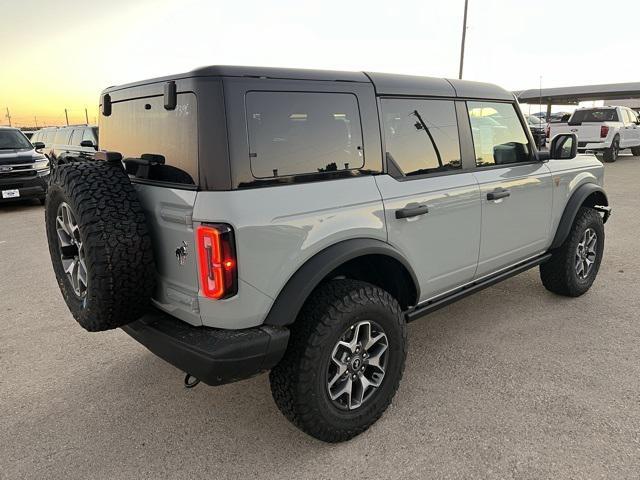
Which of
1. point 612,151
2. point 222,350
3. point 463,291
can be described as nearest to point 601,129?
point 612,151

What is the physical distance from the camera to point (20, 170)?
Answer: 9.72 m

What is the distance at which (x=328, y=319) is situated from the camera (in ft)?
7.59

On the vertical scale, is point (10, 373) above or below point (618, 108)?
below

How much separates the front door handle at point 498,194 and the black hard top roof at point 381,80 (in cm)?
69

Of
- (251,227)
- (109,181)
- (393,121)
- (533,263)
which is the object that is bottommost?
(533,263)

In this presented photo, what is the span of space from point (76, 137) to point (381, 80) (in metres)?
12.8

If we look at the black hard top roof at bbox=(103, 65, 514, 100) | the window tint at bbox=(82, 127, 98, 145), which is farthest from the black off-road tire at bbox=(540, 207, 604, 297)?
the window tint at bbox=(82, 127, 98, 145)

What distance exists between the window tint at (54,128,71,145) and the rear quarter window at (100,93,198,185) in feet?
41.4

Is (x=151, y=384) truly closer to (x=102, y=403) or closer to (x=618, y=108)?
(x=102, y=403)

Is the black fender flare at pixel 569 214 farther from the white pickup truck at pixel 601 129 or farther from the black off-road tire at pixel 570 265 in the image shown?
the white pickup truck at pixel 601 129

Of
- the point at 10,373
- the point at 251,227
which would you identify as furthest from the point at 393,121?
the point at 10,373

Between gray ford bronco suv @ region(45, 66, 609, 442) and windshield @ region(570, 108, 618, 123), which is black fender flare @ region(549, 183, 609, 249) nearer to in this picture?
gray ford bronco suv @ region(45, 66, 609, 442)

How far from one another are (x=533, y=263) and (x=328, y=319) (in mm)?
2292

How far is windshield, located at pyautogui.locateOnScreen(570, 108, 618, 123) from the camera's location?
15.8m
